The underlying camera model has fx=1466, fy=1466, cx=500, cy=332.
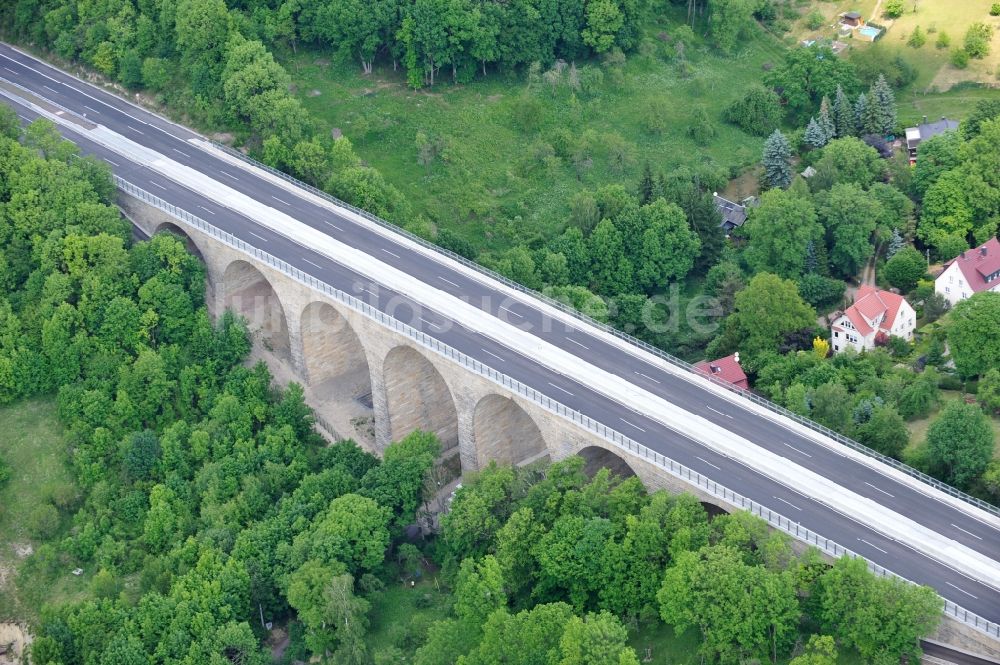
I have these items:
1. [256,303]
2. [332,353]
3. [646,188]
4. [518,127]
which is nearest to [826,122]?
[646,188]

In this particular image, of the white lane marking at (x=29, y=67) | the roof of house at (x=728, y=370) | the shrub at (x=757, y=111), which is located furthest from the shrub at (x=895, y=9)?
the white lane marking at (x=29, y=67)

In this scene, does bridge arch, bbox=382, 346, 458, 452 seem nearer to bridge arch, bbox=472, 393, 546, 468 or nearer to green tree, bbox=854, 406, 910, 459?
bridge arch, bbox=472, 393, 546, 468

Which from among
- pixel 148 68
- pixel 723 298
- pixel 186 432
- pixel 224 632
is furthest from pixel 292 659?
pixel 148 68

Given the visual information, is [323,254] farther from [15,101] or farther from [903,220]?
[903,220]

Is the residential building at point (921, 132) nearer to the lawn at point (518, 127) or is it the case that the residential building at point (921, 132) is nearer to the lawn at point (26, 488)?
the lawn at point (518, 127)

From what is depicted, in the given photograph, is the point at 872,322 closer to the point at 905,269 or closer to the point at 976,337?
the point at 976,337

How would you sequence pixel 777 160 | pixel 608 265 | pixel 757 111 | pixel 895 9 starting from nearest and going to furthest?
1. pixel 608 265
2. pixel 777 160
3. pixel 757 111
4. pixel 895 9
